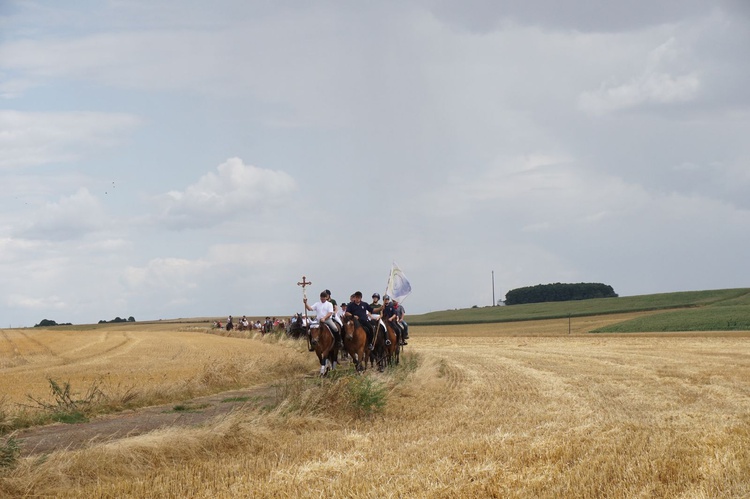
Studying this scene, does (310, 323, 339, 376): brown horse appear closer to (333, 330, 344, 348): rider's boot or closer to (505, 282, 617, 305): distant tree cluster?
(333, 330, 344, 348): rider's boot

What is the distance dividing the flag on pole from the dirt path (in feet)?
30.3

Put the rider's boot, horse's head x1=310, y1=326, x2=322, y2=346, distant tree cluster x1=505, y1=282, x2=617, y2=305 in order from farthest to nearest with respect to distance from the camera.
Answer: distant tree cluster x1=505, y1=282, x2=617, y2=305 → the rider's boot → horse's head x1=310, y1=326, x2=322, y2=346

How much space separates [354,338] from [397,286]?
6292 mm

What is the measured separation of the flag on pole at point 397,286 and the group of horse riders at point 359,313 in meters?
1.92

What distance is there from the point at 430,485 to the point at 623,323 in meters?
56.9

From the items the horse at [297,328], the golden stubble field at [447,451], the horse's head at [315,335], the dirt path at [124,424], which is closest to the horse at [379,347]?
the horse's head at [315,335]

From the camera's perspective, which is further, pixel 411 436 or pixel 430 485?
pixel 411 436

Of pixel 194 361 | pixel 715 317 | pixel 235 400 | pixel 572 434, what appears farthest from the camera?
pixel 715 317

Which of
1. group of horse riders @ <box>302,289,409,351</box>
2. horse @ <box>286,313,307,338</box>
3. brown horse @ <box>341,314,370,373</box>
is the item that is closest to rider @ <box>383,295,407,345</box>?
group of horse riders @ <box>302,289,409,351</box>

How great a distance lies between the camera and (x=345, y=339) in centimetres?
2064

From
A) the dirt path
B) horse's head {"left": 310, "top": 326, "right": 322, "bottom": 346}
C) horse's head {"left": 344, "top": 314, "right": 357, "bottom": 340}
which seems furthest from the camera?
horse's head {"left": 344, "top": 314, "right": 357, "bottom": 340}

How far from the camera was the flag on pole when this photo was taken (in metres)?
26.6

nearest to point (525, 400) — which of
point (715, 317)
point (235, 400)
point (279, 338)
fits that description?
point (235, 400)

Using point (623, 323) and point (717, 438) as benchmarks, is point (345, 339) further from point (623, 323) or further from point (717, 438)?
point (623, 323)
